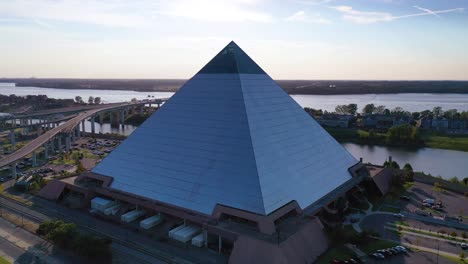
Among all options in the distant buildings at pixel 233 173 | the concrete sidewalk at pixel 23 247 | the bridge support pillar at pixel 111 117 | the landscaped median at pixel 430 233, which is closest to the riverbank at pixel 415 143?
the distant buildings at pixel 233 173

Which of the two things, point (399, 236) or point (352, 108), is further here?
point (352, 108)

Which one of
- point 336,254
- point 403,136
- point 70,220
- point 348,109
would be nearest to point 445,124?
point 403,136

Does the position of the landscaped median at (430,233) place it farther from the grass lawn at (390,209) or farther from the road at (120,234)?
the road at (120,234)

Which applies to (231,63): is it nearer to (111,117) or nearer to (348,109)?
(348,109)

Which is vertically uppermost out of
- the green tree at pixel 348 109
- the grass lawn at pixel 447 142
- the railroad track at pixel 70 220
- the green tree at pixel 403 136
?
the green tree at pixel 348 109

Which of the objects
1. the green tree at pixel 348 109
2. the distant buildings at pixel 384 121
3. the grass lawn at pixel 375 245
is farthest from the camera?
the green tree at pixel 348 109

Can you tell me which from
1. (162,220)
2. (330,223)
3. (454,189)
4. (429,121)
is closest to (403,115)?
(429,121)

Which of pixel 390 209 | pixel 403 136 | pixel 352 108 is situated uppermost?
pixel 352 108
